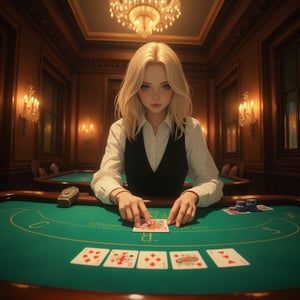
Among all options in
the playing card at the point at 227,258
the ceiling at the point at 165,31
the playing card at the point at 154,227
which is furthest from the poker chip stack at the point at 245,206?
the ceiling at the point at 165,31


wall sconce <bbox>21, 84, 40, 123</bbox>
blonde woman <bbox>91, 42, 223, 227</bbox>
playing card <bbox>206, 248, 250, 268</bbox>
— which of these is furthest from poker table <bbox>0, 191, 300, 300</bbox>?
wall sconce <bbox>21, 84, 40, 123</bbox>

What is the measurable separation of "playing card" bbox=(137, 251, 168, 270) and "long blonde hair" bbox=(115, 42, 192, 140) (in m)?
0.94

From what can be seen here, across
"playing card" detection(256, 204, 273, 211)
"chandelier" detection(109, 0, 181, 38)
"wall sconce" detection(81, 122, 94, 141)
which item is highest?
"chandelier" detection(109, 0, 181, 38)

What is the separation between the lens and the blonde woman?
1.41m

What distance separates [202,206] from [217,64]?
5613mm

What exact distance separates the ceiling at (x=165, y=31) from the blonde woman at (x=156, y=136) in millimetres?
3706

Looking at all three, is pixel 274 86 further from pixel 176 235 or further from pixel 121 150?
pixel 176 235

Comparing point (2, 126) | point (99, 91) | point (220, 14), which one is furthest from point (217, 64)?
point (2, 126)

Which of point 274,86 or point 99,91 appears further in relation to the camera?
point 99,91

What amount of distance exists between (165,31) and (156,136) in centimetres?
458

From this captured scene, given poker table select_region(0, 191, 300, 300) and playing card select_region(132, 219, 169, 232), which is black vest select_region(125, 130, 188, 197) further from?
playing card select_region(132, 219, 169, 232)

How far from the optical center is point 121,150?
1591 millimetres

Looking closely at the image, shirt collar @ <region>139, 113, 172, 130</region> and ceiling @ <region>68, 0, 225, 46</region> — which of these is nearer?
shirt collar @ <region>139, 113, 172, 130</region>

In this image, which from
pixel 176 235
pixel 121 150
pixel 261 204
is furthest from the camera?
pixel 121 150
